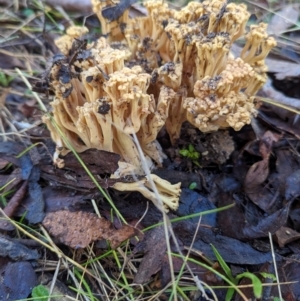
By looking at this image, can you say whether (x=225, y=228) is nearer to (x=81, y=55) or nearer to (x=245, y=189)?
(x=245, y=189)

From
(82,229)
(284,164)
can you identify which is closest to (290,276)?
(284,164)

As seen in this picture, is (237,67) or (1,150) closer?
(237,67)

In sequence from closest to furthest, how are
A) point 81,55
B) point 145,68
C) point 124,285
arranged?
point 124,285
point 81,55
point 145,68

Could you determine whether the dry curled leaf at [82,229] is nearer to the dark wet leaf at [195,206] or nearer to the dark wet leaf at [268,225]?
the dark wet leaf at [195,206]

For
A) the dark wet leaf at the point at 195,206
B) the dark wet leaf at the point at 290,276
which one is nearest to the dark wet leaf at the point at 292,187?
the dark wet leaf at the point at 290,276

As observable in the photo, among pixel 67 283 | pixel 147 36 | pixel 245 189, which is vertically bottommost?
pixel 67 283

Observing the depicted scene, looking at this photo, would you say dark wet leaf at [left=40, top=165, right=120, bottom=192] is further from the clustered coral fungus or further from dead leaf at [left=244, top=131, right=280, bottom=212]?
dead leaf at [left=244, top=131, right=280, bottom=212]

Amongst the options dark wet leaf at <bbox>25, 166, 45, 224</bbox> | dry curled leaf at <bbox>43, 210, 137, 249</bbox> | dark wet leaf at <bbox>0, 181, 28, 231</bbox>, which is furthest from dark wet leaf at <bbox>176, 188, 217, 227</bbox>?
dark wet leaf at <bbox>0, 181, 28, 231</bbox>

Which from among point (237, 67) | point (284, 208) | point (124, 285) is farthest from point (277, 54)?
point (124, 285)
